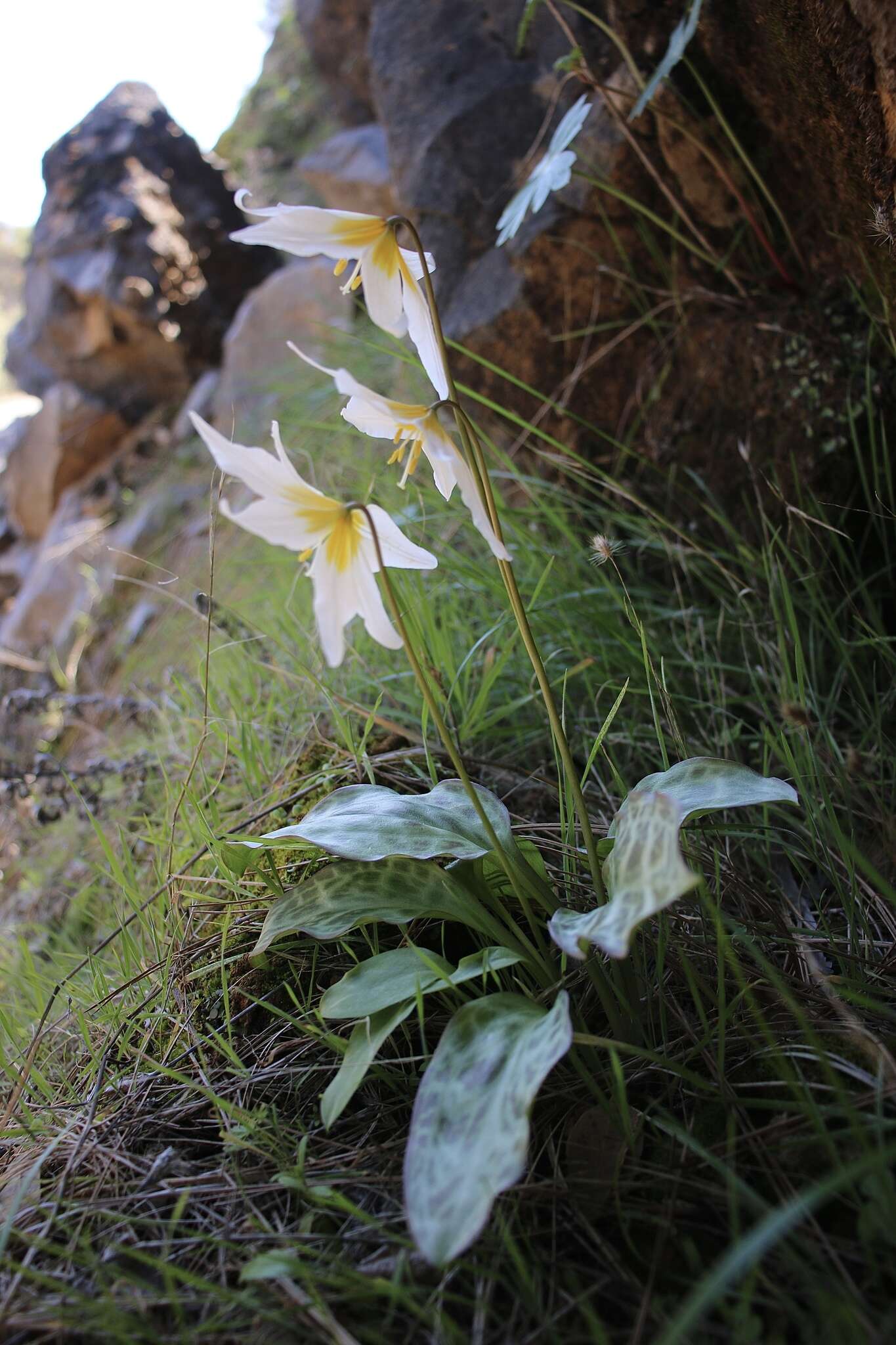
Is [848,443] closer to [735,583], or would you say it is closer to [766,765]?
[735,583]

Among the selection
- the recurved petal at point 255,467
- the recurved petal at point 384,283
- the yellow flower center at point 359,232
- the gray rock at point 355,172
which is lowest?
the recurved petal at point 255,467

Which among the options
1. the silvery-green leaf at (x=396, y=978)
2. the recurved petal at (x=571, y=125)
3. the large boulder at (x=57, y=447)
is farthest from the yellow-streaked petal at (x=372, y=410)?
the large boulder at (x=57, y=447)

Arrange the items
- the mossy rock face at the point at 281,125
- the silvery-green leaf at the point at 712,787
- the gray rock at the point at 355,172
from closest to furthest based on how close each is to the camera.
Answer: the silvery-green leaf at the point at 712,787
the gray rock at the point at 355,172
the mossy rock face at the point at 281,125

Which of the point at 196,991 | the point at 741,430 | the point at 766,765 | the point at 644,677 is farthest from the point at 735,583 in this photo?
the point at 196,991

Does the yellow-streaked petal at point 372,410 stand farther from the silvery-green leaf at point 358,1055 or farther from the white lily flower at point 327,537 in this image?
the silvery-green leaf at point 358,1055

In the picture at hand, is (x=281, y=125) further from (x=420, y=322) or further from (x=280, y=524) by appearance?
(x=280, y=524)

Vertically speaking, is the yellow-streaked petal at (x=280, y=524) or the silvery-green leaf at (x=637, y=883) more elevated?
the yellow-streaked petal at (x=280, y=524)
